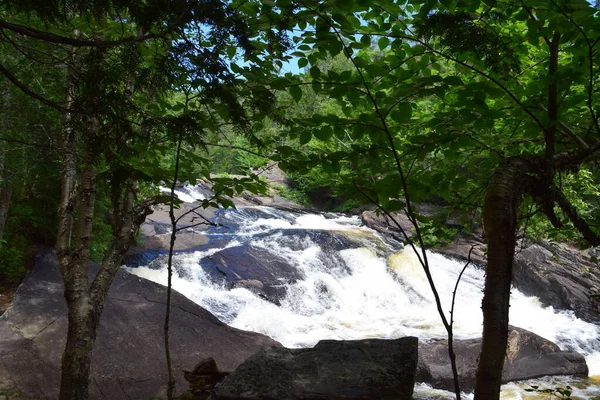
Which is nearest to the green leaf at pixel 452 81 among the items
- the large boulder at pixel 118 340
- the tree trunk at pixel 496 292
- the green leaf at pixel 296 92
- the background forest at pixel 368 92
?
the background forest at pixel 368 92

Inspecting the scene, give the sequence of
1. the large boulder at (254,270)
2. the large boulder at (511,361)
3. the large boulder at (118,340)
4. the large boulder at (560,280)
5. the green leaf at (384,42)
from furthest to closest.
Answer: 1. the large boulder at (560,280)
2. the large boulder at (254,270)
3. the large boulder at (511,361)
4. the large boulder at (118,340)
5. the green leaf at (384,42)

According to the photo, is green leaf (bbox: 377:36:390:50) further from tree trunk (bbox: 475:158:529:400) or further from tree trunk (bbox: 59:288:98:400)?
tree trunk (bbox: 59:288:98:400)

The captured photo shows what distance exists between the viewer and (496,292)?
184 cm

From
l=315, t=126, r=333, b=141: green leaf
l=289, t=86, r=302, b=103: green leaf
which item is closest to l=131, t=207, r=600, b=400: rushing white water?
l=315, t=126, r=333, b=141: green leaf

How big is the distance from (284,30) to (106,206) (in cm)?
744

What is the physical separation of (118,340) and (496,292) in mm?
5792

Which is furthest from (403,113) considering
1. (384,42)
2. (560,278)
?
(560,278)

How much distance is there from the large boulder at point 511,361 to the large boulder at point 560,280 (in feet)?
12.1

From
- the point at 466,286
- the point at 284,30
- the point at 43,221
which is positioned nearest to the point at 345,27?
the point at 284,30

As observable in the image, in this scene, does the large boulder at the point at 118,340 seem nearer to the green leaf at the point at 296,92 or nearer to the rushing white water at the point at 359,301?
the rushing white water at the point at 359,301

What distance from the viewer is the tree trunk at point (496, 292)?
1.82 metres

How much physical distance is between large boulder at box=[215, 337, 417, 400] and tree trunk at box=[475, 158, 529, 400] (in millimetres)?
2089

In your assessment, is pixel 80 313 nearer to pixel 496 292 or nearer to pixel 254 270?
pixel 496 292

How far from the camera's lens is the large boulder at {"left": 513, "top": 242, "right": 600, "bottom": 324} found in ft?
36.2
